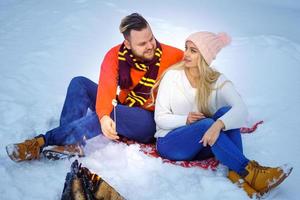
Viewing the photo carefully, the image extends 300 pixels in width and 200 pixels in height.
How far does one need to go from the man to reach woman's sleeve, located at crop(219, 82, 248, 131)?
1.93 feet

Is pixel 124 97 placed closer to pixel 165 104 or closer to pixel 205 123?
pixel 165 104

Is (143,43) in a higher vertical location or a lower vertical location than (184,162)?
higher

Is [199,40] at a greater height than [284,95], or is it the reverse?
[199,40]

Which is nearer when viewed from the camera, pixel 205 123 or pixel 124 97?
pixel 205 123

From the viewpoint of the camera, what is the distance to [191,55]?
9.40 ft

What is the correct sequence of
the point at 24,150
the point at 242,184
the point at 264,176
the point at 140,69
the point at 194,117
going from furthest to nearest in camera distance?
the point at 140,69
the point at 24,150
the point at 194,117
the point at 242,184
the point at 264,176

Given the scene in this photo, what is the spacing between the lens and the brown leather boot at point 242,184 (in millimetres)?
2549

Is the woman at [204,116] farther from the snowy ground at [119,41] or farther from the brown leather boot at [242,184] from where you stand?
the snowy ground at [119,41]

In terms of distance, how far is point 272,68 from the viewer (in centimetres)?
479

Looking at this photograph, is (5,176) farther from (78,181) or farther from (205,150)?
(205,150)

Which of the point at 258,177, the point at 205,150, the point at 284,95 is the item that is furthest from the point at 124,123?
the point at 284,95

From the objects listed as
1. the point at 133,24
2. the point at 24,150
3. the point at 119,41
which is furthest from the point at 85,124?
the point at 119,41

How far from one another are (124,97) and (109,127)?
0.47 meters

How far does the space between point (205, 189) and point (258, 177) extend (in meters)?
0.37
